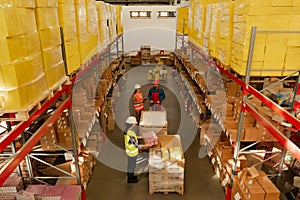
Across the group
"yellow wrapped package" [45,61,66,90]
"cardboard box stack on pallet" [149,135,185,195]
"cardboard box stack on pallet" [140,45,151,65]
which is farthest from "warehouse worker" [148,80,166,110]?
"cardboard box stack on pallet" [140,45,151,65]

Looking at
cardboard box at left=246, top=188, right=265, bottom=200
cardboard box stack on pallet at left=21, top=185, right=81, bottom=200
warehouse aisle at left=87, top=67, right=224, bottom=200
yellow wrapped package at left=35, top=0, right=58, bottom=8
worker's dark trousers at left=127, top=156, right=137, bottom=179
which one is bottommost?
warehouse aisle at left=87, top=67, right=224, bottom=200

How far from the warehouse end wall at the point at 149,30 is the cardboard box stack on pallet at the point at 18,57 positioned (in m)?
17.3

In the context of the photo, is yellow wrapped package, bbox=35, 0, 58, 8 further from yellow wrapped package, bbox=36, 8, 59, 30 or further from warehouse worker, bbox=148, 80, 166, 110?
warehouse worker, bbox=148, 80, 166, 110

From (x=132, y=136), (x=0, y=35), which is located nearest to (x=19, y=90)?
(x=0, y=35)

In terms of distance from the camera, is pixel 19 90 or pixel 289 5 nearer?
pixel 19 90

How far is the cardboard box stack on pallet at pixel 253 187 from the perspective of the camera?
4758 millimetres

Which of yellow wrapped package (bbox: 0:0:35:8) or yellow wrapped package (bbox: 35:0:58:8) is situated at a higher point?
yellow wrapped package (bbox: 35:0:58:8)

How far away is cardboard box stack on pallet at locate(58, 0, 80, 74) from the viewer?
4449mm

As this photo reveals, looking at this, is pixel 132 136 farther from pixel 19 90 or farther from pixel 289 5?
pixel 289 5

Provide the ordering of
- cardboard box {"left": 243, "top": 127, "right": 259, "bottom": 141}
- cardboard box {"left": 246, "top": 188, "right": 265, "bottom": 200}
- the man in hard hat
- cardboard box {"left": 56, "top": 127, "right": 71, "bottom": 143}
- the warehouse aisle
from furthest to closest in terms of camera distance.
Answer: the man in hard hat
the warehouse aisle
cardboard box {"left": 56, "top": 127, "right": 71, "bottom": 143}
cardboard box {"left": 243, "top": 127, "right": 259, "bottom": 141}
cardboard box {"left": 246, "top": 188, "right": 265, "bottom": 200}

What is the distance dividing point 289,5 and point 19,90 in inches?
167

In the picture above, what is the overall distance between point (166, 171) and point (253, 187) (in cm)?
184

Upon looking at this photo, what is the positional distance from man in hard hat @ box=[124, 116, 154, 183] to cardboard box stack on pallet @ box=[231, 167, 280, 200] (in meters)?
2.23

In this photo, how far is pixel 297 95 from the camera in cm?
538
